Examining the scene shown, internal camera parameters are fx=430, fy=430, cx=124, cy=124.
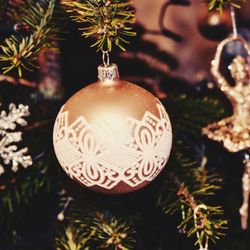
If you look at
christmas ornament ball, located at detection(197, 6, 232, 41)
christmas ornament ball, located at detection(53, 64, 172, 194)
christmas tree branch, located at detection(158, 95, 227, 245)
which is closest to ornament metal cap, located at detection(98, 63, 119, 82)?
christmas ornament ball, located at detection(53, 64, 172, 194)

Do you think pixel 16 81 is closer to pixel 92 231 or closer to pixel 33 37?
pixel 33 37

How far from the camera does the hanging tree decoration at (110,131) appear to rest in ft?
1.49

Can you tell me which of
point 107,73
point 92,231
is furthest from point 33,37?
point 92,231

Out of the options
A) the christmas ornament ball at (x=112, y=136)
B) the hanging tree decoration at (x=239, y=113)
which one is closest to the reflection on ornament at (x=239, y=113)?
the hanging tree decoration at (x=239, y=113)

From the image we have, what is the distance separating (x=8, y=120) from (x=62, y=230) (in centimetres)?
19

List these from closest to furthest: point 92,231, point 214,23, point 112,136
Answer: point 112,136 → point 92,231 → point 214,23

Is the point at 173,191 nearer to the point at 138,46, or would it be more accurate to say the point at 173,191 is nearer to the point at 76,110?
the point at 76,110

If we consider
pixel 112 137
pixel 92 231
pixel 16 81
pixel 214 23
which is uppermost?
pixel 214 23

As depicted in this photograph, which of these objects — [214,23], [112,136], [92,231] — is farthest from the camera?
[214,23]

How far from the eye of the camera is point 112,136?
0.45 m

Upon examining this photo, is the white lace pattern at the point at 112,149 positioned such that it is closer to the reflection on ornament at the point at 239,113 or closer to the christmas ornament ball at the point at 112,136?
the christmas ornament ball at the point at 112,136

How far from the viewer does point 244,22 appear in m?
1.08

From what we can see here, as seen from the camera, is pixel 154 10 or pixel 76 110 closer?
pixel 76 110

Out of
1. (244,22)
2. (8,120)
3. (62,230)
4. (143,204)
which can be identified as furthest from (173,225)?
(244,22)
